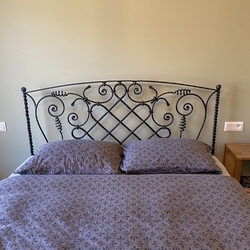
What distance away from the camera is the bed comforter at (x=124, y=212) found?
3.80ft

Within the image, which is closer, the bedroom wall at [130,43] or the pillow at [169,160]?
the pillow at [169,160]

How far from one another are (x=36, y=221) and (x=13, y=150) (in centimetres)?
140

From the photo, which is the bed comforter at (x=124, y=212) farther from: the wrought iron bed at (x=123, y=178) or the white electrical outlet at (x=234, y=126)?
the white electrical outlet at (x=234, y=126)

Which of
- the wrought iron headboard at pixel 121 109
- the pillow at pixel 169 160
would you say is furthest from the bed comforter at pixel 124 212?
the wrought iron headboard at pixel 121 109

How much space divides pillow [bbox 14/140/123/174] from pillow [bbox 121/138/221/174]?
0.12 metres

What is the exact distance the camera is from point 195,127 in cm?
231

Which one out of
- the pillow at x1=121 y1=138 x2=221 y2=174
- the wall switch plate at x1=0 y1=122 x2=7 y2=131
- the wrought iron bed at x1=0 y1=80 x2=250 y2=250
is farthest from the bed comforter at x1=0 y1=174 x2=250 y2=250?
the wall switch plate at x1=0 y1=122 x2=7 y2=131

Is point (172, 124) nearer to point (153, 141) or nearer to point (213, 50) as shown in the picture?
point (153, 141)

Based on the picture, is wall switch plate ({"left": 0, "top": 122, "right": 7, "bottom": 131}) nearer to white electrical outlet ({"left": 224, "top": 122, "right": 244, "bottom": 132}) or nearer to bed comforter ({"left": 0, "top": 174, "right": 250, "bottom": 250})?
bed comforter ({"left": 0, "top": 174, "right": 250, "bottom": 250})

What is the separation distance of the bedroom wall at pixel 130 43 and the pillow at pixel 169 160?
59 centimetres

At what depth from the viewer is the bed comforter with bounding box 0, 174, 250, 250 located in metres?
1.16

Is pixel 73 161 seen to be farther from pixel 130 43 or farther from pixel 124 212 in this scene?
pixel 130 43

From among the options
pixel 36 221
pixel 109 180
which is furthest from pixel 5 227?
pixel 109 180

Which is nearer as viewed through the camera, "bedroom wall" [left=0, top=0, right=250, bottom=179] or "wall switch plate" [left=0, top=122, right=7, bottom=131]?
"bedroom wall" [left=0, top=0, right=250, bottom=179]
